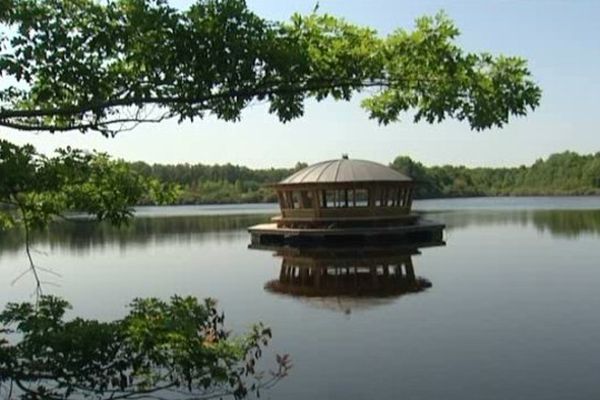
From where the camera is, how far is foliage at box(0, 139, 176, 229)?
14.9ft

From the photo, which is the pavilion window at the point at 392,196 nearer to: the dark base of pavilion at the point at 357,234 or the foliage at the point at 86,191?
the dark base of pavilion at the point at 357,234

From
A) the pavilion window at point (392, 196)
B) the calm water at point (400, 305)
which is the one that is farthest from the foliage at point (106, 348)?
the pavilion window at point (392, 196)

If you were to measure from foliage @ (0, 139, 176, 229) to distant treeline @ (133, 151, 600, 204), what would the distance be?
10289 centimetres

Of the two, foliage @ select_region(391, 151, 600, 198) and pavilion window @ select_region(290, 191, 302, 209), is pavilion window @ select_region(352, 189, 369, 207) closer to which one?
pavilion window @ select_region(290, 191, 302, 209)

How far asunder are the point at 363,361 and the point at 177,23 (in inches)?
231

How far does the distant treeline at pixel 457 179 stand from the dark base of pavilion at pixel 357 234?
78720 millimetres

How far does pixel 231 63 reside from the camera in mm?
3721

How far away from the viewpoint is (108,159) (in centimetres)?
513

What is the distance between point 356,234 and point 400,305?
13689 mm

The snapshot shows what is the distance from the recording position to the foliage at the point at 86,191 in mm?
4543

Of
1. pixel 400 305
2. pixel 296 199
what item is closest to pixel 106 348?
pixel 400 305

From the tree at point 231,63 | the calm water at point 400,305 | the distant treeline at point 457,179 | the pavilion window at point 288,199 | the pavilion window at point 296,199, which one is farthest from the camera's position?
the distant treeline at point 457,179

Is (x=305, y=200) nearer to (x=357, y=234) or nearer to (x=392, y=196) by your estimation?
(x=392, y=196)

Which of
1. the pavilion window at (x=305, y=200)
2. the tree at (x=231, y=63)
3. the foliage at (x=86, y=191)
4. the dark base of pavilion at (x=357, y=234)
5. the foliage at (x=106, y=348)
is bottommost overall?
the dark base of pavilion at (x=357, y=234)
